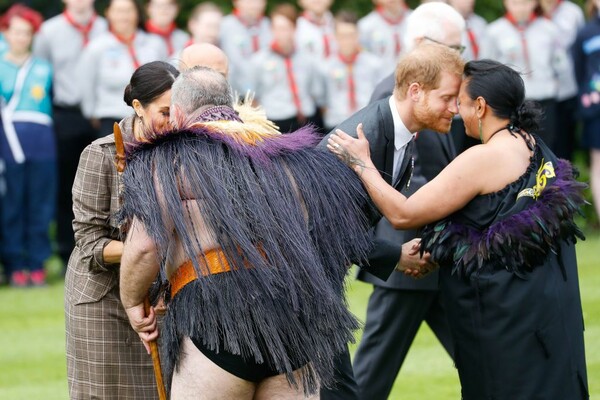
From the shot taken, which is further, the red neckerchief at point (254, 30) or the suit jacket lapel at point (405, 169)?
the red neckerchief at point (254, 30)

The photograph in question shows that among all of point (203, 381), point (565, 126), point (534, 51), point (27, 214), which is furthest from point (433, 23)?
point (565, 126)

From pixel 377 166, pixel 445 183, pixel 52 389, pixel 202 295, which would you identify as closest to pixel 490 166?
pixel 445 183

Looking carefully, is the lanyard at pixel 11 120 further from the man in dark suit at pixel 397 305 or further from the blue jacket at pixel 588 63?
the man in dark suit at pixel 397 305

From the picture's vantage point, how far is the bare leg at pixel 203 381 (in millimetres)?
4672

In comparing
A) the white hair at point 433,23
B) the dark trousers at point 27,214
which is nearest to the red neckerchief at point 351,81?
the dark trousers at point 27,214

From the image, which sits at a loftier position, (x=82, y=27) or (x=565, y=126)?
(x=82, y=27)

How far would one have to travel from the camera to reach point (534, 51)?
14.2 metres

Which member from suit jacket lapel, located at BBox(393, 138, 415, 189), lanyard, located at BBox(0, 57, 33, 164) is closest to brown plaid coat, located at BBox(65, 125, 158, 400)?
suit jacket lapel, located at BBox(393, 138, 415, 189)

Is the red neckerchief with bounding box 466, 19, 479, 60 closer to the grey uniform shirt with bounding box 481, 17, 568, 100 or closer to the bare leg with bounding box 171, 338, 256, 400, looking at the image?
the grey uniform shirt with bounding box 481, 17, 568, 100

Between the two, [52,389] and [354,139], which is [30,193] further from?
[354,139]

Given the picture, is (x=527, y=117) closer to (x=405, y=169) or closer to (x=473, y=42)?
(x=405, y=169)

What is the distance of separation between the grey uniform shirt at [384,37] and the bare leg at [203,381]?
32.6 ft

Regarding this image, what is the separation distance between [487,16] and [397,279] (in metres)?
12.4

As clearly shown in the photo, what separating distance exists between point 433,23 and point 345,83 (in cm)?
700
